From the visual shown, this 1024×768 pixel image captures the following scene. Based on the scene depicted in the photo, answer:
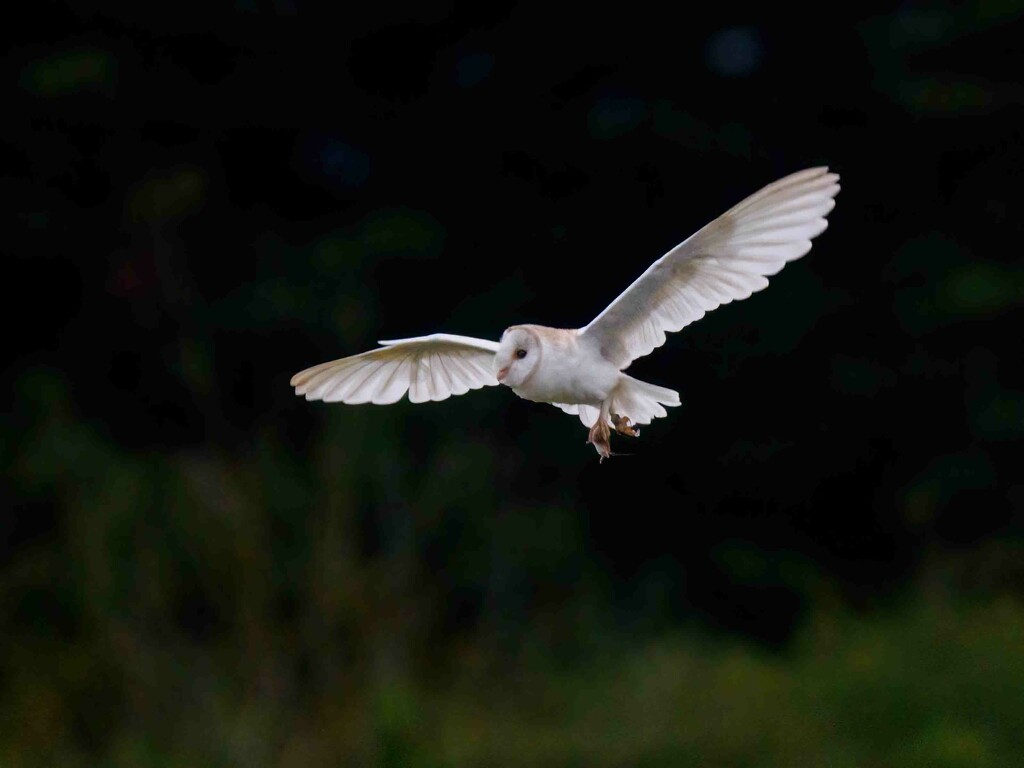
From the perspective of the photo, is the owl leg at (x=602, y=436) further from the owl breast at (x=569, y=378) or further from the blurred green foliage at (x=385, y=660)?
the blurred green foliage at (x=385, y=660)

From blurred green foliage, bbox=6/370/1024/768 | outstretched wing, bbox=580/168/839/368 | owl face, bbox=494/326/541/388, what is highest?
outstretched wing, bbox=580/168/839/368

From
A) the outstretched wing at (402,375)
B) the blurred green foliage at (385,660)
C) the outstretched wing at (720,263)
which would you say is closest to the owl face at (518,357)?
the outstretched wing at (720,263)

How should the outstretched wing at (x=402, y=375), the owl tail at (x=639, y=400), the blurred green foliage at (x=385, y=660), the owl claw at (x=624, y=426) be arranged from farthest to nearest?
the blurred green foliage at (x=385, y=660)
the outstretched wing at (x=402, y=375)
the owl tail at (x=639, y=400)
the owl claw at (x=624, y=426)

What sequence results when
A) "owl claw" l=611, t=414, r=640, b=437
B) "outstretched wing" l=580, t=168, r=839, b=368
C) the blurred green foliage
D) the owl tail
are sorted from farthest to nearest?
1. the blurred green foliage
2. the owl tail
3. "owl claw" l=611, t=414, r=640, b=437
4. "outstretched wing" l=580, t=168, r=839, b=368

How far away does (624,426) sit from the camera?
3.66 metres

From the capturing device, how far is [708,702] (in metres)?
7.55

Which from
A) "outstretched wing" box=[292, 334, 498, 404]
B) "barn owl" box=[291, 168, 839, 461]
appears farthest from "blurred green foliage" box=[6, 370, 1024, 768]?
"barn owl" box=[291, 168, 839, 461]

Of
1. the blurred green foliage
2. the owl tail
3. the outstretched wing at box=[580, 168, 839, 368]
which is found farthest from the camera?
the blurred green foliage

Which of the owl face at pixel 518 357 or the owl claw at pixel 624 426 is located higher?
the owl face at pixel 518 357

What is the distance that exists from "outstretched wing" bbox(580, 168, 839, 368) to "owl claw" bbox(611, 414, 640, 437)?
0.42 ft

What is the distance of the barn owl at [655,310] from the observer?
3.54m

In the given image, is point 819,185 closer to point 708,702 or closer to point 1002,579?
point 708,702

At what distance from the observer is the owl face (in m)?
3.60

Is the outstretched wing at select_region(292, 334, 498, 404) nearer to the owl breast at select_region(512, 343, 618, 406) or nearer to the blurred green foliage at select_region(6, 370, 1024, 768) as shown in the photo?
the owl breast at select_region(512, 343, 618, 406)
